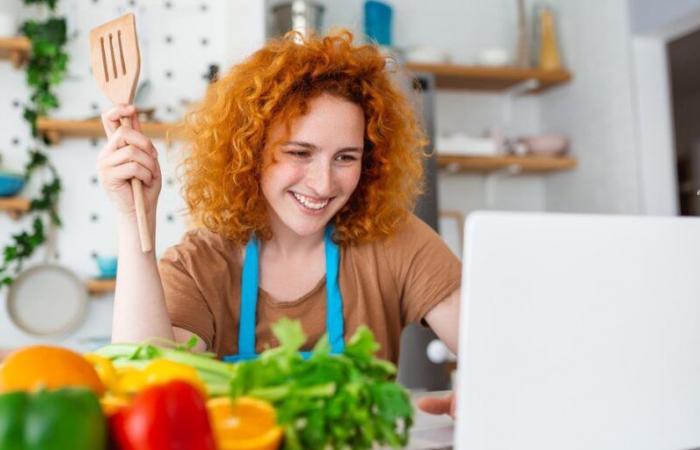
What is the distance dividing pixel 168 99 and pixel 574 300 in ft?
8.77

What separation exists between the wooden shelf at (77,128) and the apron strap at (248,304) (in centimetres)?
153

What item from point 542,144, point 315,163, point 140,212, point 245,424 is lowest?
point 245,424

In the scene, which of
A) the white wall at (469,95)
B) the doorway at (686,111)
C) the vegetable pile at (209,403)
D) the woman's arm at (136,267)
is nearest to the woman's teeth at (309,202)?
the woman's arm at (136,267)

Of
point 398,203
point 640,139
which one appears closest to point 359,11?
point 640,139

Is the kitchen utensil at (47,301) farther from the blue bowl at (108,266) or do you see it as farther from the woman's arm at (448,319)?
the woman's arm at (448,319)

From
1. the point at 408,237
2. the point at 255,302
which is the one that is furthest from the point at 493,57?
the point at 255,302

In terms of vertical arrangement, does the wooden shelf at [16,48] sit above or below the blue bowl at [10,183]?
above

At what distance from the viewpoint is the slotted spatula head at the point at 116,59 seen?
103 cm

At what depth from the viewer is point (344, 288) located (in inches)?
56.8

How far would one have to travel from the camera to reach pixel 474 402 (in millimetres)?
608

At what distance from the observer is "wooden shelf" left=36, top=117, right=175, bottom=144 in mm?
2783

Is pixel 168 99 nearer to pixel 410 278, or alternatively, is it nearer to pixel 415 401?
pixel 410 278

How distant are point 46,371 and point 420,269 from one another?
0.92 metres

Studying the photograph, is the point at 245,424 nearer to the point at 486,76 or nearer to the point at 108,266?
the point at 108,266
